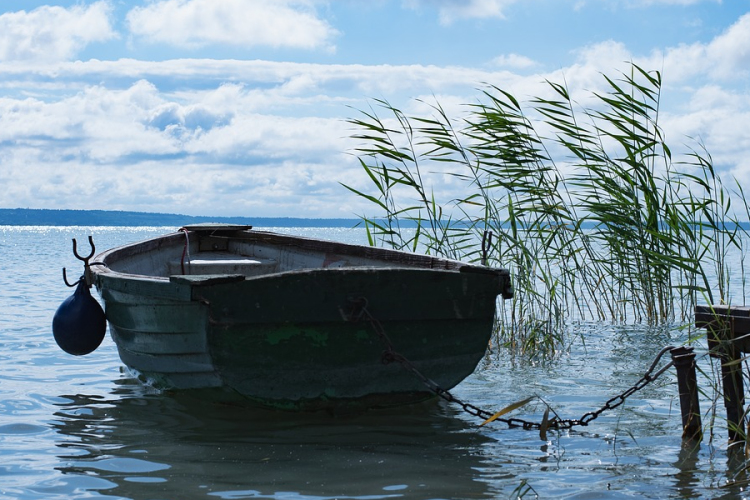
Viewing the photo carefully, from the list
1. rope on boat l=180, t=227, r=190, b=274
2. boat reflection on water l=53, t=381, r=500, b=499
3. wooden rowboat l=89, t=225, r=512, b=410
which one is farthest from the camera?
rope on boat l=180, t=227, r=190, b=274

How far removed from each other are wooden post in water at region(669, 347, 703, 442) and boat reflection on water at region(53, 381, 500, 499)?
1.07m

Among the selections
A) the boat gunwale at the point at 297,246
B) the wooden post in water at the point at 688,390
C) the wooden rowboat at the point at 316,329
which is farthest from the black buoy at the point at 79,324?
the wooden post in water at the point at 688,390

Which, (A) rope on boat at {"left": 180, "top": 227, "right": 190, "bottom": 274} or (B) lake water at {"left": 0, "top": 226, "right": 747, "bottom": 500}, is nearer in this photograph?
(B) lake water at {"left": 0, "top": 226, "right": 747, "bottom": 500}

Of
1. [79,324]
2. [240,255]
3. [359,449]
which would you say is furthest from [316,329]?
[240,255]

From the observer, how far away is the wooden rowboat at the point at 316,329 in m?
4.27

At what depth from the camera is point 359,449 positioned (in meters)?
4.27

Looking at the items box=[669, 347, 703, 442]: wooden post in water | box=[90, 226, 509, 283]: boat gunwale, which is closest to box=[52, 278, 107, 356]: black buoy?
box=[90, 226, 509, 283]: boat gunwale

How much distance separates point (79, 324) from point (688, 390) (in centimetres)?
400

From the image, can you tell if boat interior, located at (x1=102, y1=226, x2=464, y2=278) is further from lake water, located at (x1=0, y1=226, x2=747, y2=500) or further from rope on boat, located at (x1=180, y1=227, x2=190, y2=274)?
lake water, located at (x1=0, y1=226, x2=747, y2=500)

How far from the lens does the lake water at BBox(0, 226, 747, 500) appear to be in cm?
368

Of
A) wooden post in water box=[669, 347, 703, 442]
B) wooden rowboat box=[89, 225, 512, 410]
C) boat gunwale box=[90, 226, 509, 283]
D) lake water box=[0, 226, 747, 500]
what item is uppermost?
boat gunwale box=[90, 226, 509, 283]

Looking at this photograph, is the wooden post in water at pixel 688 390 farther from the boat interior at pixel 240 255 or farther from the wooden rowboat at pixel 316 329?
the boat interior at pixel 240 255

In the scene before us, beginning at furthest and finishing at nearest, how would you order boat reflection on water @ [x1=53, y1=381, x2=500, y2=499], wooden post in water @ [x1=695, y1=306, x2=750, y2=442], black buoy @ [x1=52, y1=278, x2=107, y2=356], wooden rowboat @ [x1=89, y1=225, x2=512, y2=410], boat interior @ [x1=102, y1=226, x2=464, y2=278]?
boat interior @ [x1=102, y1=226, x2=464, y2=278]
black buoy @ [x1=52, y1=278, x2=107, y2=356]
wooden rowboat @ [x1=89, y1=225, x2=512, y2=410]
wooden post in water @ [x1=695, y1=306, x2=750, y2=442]
boat reflection on water @ [x1=53, y1=381, x2=500, y2=499]

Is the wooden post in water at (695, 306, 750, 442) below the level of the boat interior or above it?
below
